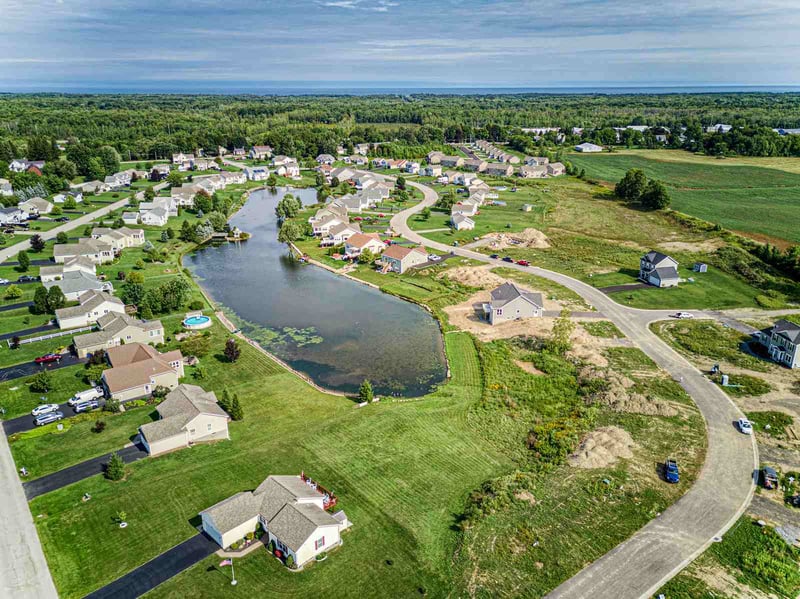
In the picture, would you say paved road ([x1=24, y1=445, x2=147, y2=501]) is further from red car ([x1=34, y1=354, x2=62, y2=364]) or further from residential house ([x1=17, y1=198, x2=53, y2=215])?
residential house ([x1=17, y1=198, x2=53, y2=215])

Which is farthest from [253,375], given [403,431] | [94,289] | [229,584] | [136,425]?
[94,289]

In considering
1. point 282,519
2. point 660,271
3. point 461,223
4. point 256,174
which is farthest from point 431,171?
point 282,519

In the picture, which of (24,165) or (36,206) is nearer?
(36,206)

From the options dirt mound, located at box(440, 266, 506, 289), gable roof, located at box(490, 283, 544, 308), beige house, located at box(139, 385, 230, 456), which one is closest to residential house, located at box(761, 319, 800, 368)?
gable roof, located at box(490, 283, 544, 308)

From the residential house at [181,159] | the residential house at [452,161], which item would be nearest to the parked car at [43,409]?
the residential house at [181,159]

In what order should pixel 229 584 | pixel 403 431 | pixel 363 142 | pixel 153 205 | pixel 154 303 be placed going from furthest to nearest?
pixel 363 142 → pixel 153 205 → pixel 154 303 → pixel 403 431 → pixel 229 584

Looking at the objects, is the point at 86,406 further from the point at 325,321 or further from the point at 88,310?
the point at 325,321

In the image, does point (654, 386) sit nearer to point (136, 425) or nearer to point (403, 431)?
point (403, 431)
